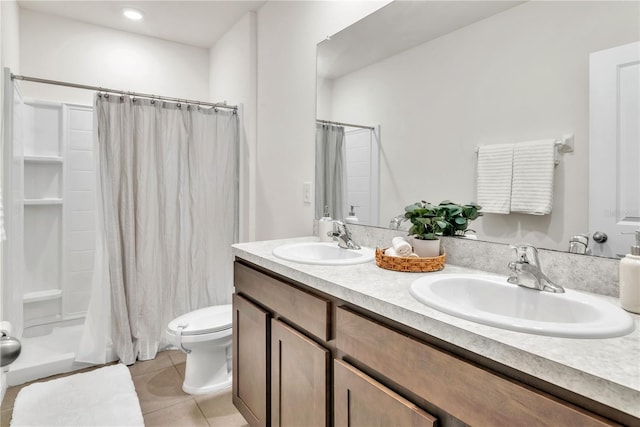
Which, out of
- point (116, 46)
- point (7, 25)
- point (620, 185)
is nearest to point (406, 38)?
point (620, 185)

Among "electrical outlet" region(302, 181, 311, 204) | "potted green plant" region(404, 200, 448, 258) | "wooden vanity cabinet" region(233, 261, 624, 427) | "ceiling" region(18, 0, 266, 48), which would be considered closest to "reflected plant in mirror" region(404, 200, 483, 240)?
"potted green plant" region(404, 200, 448, 258)

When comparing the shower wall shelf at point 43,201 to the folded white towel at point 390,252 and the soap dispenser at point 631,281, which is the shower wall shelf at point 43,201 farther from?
the soap dispenser at point 631,281

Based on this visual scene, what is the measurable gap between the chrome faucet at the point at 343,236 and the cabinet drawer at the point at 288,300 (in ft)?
1.38

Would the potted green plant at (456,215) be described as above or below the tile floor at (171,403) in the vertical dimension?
above

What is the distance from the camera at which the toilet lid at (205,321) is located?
204 centimetres

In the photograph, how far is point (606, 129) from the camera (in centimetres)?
99

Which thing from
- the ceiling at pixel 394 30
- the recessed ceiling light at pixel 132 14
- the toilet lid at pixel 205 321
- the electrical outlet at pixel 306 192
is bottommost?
the toilet lid at pixel 205 321

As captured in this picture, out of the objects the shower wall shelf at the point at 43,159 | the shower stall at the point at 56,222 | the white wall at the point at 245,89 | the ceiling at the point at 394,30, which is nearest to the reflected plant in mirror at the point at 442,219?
the ceiling at the point at 394,30

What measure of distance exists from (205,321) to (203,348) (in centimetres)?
16

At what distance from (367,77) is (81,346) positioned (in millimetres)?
2381

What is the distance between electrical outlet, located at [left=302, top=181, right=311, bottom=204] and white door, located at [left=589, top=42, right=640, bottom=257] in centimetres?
138

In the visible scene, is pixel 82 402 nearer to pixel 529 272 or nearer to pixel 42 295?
pixel 42 295

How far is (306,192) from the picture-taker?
2.15 metres

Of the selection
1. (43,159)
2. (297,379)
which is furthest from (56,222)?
(297,379)
